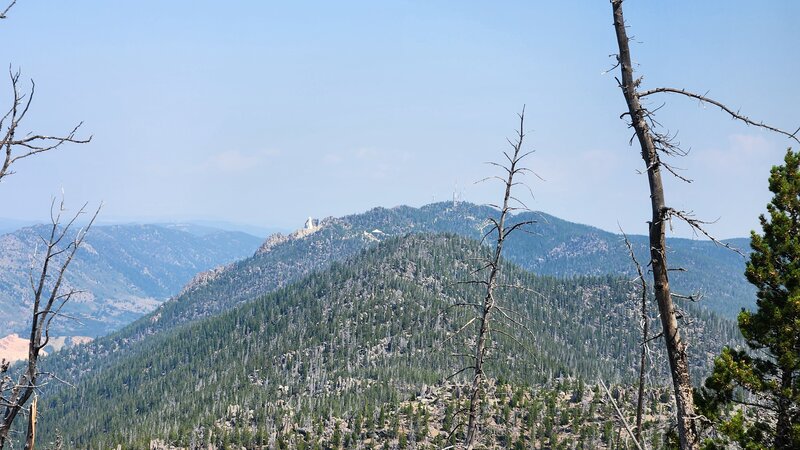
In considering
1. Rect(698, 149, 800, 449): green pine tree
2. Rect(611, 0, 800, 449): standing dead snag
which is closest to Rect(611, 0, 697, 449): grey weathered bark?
Rect(611, 0, 800, 449): standing dead snag

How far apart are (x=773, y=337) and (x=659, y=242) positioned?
580 inches

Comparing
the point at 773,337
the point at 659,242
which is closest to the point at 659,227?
the point at 659,242

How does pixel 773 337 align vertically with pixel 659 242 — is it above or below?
below

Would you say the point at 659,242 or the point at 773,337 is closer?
the point at 659,242

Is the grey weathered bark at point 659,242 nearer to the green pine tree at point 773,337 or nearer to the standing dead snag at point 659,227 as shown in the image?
the standing dead snag at point 659,227

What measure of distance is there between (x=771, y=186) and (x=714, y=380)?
27.4 ft

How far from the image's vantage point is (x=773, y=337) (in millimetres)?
23188

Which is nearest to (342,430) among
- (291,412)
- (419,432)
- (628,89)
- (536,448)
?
(419,432)

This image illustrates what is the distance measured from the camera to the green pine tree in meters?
22.6

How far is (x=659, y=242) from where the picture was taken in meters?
12.5

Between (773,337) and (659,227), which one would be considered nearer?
(659,227)

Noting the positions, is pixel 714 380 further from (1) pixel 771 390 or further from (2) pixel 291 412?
(2) pixel 291 412

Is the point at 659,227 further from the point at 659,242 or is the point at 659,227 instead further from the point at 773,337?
the point at 773,337

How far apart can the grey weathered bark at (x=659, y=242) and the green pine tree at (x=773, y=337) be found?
1162 centimetres
